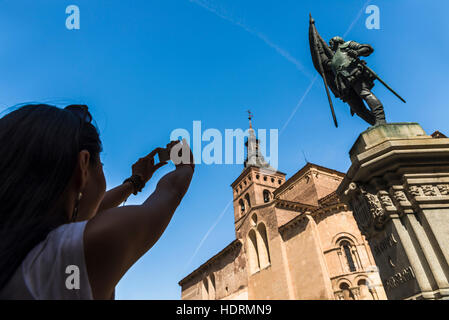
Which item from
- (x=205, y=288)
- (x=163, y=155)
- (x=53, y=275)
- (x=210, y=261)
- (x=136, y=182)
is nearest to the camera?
(x=53, y=275)

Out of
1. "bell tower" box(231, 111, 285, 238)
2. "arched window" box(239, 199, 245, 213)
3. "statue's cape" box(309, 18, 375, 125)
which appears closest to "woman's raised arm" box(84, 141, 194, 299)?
"statue's cape" box(309, 18, 375, 125)

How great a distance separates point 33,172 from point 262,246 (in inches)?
1153

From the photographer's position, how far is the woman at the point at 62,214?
673 millimetres

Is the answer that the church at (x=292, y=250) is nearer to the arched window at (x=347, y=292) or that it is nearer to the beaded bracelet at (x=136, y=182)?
the arched window at (x=347, y=292)

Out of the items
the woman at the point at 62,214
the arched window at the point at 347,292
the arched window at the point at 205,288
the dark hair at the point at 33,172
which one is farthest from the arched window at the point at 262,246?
the dark hair at the point at 33,172

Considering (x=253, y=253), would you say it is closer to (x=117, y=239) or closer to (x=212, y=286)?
(x=212, y=286)

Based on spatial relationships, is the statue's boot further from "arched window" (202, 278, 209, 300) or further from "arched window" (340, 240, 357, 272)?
"arched window" (202, 278, 209, 300)

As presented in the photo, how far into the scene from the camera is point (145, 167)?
68.3 inches

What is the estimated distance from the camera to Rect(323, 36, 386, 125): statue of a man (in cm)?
417

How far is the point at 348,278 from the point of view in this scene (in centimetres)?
1972

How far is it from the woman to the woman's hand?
636 mm

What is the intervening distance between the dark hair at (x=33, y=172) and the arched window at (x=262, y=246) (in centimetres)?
2766

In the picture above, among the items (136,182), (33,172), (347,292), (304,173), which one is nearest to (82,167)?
(33,172)
